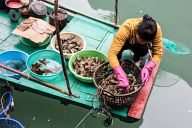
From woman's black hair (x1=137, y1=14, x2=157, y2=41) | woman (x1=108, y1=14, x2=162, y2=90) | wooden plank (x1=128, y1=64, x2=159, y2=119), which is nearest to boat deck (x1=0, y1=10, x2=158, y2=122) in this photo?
wooden plank (x1=128, y1=64, x2=159, y2=119)

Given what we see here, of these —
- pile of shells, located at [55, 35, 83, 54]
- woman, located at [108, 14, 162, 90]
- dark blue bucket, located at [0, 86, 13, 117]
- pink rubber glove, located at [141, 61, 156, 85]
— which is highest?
woman, located at [108, 14, 162, 90]

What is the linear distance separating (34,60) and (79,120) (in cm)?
111

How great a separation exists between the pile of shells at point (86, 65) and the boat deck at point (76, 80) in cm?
14

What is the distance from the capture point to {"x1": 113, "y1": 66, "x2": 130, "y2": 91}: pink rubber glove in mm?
3920

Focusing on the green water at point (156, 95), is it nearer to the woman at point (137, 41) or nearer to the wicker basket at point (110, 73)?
the wicker basket at point (110, 73)

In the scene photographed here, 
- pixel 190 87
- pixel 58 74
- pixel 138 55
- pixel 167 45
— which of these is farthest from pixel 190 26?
pixel 58 74

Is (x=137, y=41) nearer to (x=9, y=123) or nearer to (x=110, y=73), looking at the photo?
(x=110, y=73)

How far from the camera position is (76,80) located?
14.9ft

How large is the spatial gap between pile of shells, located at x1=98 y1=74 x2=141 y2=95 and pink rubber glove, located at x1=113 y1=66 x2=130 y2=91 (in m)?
0.13

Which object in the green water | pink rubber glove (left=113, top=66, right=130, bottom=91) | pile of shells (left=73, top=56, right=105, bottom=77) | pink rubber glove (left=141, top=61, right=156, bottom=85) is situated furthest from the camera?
the green water

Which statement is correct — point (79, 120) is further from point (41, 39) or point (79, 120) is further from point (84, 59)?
point (41, 39)

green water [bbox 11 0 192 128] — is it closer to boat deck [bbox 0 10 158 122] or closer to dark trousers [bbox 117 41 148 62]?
boat deck [bbox 0 10 158 122]

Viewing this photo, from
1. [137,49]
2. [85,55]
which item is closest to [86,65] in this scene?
[85,55]

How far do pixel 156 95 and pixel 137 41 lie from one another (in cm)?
155
